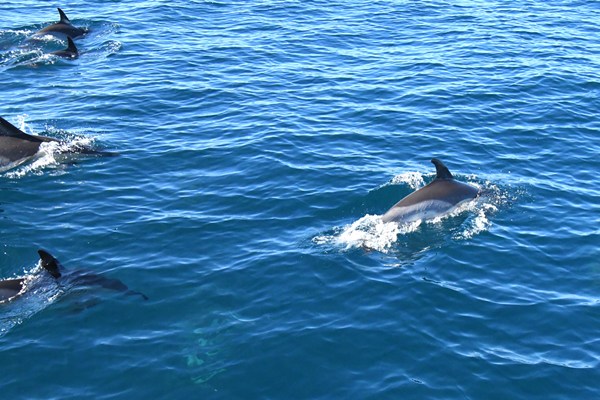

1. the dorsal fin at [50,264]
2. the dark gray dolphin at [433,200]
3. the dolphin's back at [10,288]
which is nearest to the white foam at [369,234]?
the dark gray dolphin at [433,200]

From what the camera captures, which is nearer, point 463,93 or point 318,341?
point 318,341

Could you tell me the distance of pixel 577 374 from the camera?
49.3 ft

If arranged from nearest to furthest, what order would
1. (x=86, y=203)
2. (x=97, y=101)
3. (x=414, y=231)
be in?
(x=414, y=231) < (x=86, y=203) < (x=97, y=101)

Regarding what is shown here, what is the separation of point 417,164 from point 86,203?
1019 centimetres

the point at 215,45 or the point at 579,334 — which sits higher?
the point at 215,45

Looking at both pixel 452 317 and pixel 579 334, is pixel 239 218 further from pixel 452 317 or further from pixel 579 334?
pixel 579 334

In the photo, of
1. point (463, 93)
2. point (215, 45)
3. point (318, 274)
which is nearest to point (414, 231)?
point (318, 274)

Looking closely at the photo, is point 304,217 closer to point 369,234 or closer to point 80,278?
point 369,234

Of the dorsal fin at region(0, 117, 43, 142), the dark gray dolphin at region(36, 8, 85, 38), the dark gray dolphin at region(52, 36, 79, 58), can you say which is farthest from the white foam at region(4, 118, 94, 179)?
the dark gray dolphin at region(36, 8, 85, 38)

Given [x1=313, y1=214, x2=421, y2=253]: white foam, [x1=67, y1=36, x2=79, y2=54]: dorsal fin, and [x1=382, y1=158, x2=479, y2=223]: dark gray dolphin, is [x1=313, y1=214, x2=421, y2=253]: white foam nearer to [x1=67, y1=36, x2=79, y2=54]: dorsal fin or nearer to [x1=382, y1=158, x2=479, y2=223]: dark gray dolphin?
[x1=382, y1=158, x2=479, y2=223]: dark gray dolphin

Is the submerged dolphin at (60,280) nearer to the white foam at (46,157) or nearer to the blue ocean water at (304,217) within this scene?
the blue ocean water at (304,217)

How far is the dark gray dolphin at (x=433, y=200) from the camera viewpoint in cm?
2028

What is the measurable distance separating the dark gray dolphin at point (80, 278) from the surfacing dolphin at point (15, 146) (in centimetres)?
689

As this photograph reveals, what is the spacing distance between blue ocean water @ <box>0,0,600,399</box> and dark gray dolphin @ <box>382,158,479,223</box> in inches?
17.3
